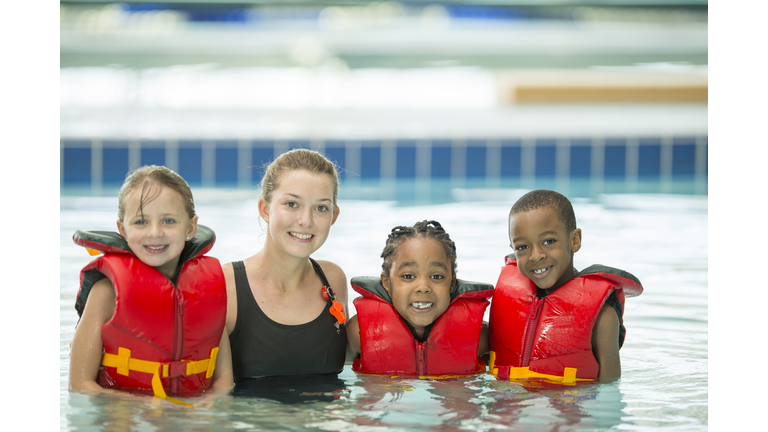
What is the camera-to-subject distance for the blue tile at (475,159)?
15.1 m

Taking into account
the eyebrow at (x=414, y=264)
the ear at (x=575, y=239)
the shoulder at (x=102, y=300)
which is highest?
the ear at (x=575, y=239)

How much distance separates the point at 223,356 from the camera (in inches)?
118

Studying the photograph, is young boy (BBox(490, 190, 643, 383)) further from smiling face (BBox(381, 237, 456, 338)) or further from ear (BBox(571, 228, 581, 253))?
smiling face (BBox(381, 237, 456, 338))

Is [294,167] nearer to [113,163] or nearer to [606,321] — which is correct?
[606,321]

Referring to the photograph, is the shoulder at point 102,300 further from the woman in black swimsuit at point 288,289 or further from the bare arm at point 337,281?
the bare arm at point 337,281

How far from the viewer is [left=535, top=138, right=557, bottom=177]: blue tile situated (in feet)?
49.5

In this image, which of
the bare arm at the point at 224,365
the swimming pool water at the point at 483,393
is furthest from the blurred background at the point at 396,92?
the bare arm at the point at 224,365

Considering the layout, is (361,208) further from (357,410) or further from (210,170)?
(357,410)

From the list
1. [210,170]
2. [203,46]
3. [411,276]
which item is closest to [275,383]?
[411,276]

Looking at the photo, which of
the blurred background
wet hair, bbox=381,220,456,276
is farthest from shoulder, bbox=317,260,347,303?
the blurred background

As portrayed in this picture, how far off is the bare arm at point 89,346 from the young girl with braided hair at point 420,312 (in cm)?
111
